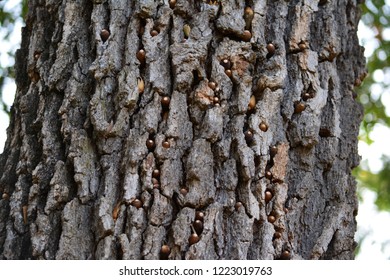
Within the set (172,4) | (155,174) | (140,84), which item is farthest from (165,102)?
(172,4)

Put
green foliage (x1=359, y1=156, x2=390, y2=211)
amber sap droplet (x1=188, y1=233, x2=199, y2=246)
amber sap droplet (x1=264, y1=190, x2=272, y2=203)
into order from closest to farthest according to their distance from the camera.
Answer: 1. amber sap droplet (x1=188, y1=233, x2=199, y2=246)
2. amber sap droplet (x1=264, y1=190, x2=272, y2=203)
3. green foliage (x1=359, y1=156, x2=390, y2=211)


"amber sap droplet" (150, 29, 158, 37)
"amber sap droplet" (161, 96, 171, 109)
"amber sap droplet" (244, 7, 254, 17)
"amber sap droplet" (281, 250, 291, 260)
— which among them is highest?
"amber sap droplet" (244, 7, 254, 17)

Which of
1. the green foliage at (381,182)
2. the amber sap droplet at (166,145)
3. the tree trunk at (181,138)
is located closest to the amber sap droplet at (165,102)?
the tree trunk at (181,138)

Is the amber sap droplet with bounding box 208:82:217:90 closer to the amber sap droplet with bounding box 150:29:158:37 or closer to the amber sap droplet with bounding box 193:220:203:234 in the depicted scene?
the amber sap droplet with bounding box 150:29:158:37

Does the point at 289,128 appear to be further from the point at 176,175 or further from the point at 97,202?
the point at 97,202

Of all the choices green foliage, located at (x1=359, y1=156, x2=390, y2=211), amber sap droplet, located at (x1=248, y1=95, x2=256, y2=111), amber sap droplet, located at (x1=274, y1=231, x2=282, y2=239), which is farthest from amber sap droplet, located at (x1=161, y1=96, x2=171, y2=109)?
green foliage, located at (x1=359, y1=156, x2=390, y2=211)

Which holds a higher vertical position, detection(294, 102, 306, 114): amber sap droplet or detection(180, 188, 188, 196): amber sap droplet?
detection(294, 102, 306, 114): amber sap droplet

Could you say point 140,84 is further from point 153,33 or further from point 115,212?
point 115,212

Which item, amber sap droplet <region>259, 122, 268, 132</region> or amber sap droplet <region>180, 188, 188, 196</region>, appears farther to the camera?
amber sap droplet <region>259, 122, 268, 132</region>

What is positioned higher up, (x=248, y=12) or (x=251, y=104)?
(x=248, y=12)
